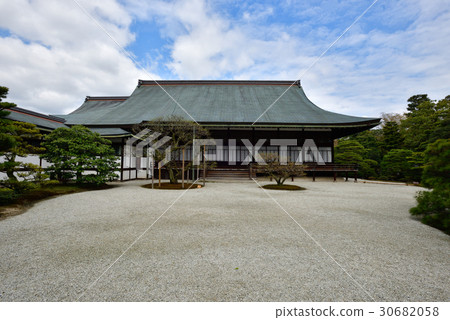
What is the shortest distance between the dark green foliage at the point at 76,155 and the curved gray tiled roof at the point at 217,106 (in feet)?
15.6

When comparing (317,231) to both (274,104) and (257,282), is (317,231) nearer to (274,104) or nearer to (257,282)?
(257,282)

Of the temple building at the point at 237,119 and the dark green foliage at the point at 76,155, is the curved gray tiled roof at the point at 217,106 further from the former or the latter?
the dark green foliage at the point at 76,155

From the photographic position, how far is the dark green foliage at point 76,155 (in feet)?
27.0

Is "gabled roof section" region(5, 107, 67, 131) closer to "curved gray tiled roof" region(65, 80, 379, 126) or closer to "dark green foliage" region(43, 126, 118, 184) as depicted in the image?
"dark green foliage" region(43, 126, 118, 184)

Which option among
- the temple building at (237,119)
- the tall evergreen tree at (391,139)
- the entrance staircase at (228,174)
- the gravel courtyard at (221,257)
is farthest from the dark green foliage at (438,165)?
the tall evergreen tree at (391,139)

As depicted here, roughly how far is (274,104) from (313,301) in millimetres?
16268

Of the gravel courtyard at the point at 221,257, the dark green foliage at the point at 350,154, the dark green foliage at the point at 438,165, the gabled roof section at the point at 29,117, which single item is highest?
the gabled roof section at the point at 29,117

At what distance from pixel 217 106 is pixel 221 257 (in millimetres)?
14601

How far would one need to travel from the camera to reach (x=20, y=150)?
20.1 feet

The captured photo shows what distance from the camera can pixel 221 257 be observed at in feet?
8.77

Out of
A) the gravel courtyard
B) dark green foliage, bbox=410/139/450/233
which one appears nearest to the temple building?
the gravel courtyard

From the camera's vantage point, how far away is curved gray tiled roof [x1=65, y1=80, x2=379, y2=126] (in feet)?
45.5

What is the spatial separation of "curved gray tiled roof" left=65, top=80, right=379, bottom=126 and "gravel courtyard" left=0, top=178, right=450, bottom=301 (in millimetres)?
9952

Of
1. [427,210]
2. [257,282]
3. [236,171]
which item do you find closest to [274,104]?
[236,171]
